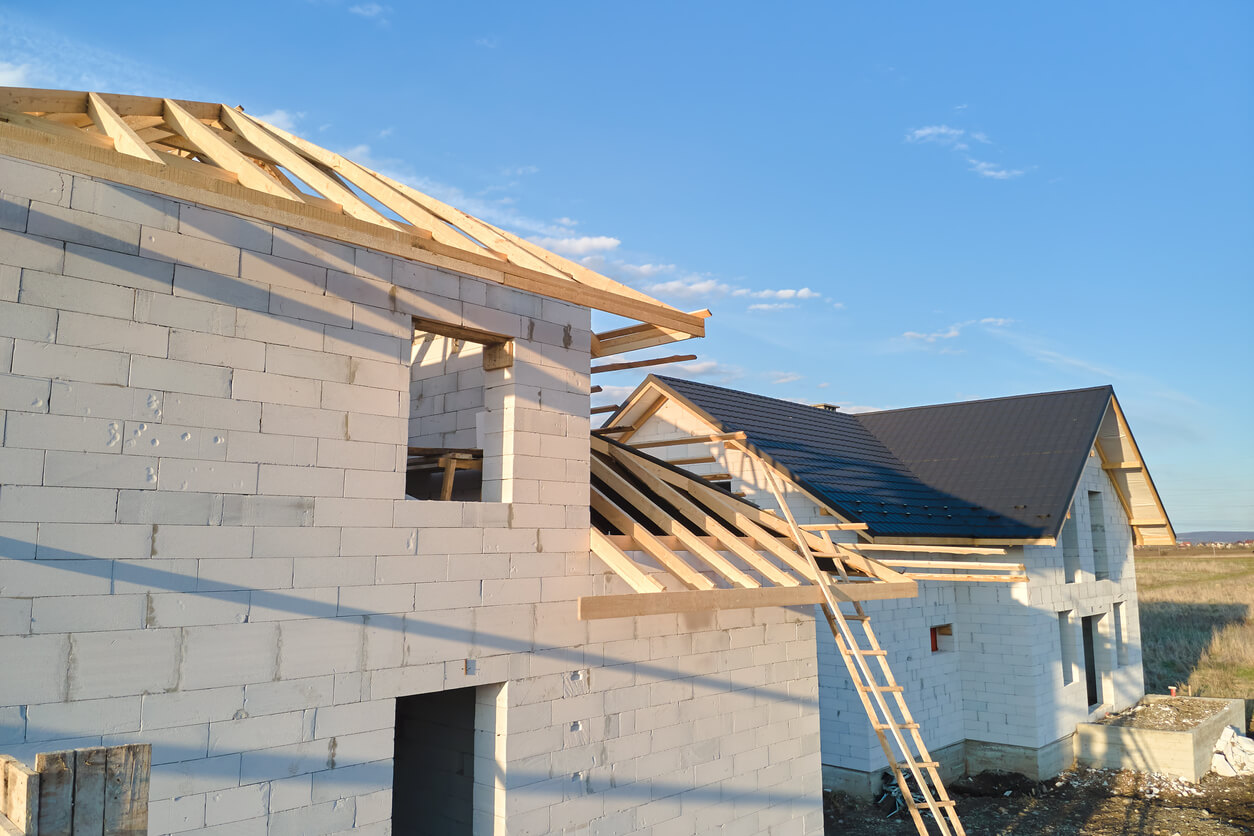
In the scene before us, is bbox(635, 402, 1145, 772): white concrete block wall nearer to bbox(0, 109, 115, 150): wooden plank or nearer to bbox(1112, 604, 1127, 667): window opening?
bbox(1112, 604, 1127, 667): window opening

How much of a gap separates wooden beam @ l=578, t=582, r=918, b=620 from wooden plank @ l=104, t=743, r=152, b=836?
3.61 metres

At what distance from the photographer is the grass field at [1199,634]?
2064 cm

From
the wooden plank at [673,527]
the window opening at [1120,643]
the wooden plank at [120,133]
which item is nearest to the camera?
the wooden plank at [120,133]

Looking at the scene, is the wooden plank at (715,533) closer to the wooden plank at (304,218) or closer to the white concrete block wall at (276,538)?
the white concrete block wall at (276,538)

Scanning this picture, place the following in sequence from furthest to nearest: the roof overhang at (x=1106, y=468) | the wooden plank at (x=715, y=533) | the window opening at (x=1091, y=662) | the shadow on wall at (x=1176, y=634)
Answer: the shadow on wall at (x=1176, y=634) → the window opening at (x=1091, y=662) → the roof overhang at (x=1106, y=468) → the wooden plank at (x=715, y=533)

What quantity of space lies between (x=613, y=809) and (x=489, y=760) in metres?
1.22

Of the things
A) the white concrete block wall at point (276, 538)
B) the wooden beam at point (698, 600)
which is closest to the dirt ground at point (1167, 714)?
the wooden beam at point (698, 600)

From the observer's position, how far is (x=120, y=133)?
16.7ft

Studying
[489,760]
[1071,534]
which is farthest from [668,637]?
[1071,534]

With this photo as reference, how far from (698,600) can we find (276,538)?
2.98 metres

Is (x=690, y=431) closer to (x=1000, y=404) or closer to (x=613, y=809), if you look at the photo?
(x=1000, y=404)

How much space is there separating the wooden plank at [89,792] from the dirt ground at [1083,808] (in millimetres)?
11300

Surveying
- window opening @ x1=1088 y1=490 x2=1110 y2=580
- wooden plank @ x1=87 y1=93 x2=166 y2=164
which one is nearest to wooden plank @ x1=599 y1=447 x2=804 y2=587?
wooden plank @ x1=87 y1=93 x2=166 y2=164

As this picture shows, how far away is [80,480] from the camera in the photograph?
14.3 ft
